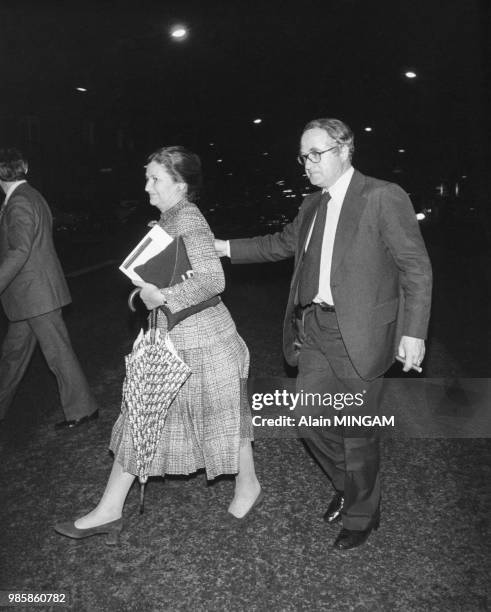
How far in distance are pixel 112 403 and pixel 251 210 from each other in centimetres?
2285

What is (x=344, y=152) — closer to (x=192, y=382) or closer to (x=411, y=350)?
(x=411, y=350)

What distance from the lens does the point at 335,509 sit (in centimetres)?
371

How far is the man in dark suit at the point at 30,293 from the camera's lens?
4.64 metres

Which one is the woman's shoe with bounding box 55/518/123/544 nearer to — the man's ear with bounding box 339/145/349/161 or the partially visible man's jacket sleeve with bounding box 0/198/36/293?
the partially visible man's jacket sleeve with bounding box 0/198/36/293

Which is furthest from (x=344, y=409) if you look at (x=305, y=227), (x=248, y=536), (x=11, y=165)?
(x=11, y=165)

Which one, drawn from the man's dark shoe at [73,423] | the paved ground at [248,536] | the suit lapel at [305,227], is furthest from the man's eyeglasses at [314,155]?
the man's dark shoe at [73,423]

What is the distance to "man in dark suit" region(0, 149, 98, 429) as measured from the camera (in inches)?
183

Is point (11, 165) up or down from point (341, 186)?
up

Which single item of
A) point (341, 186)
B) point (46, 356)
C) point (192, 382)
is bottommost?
point (46, 356)

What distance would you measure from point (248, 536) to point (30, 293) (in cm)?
237

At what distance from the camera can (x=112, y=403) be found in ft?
19.1

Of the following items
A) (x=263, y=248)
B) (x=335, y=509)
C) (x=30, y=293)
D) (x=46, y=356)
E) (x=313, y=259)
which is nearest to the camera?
(x=313, y=259)

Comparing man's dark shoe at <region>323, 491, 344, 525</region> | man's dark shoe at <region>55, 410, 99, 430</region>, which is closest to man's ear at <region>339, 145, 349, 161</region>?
man's dark shoe at <region>323, 491, 344, 525</region>

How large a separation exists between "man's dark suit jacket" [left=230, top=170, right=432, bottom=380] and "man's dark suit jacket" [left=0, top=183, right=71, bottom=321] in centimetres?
243
